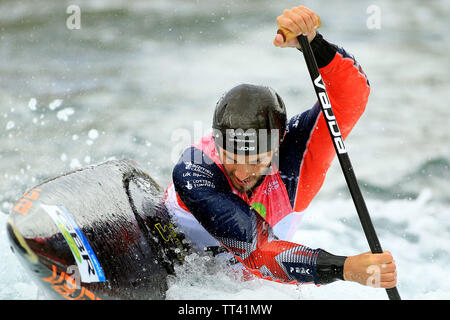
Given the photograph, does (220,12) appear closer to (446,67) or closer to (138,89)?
(138,89)

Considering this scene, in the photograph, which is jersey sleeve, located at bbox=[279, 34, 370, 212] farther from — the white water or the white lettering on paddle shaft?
the white water

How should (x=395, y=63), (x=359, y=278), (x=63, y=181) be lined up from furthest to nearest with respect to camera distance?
(x=395, y=63) → (x=63, y=181) → (x=359, y=278)

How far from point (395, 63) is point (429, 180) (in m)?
2.16

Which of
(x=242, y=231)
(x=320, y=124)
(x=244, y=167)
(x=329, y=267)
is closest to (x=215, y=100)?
(x=320, y=124)

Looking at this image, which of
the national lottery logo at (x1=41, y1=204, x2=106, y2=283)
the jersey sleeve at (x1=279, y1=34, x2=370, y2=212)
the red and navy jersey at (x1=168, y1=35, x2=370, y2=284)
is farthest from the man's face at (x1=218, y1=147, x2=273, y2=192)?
the national lottery logo at (x1=41, y1=204, x2=106, y2=283)

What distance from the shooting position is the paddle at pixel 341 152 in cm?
206

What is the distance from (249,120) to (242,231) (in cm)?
42

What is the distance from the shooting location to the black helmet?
2104 mm

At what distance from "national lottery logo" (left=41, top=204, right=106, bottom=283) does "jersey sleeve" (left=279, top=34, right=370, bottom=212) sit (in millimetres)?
857

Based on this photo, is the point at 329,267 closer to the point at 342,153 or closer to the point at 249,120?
the point at 342,153

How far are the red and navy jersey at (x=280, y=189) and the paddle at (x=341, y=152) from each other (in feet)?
0.27
